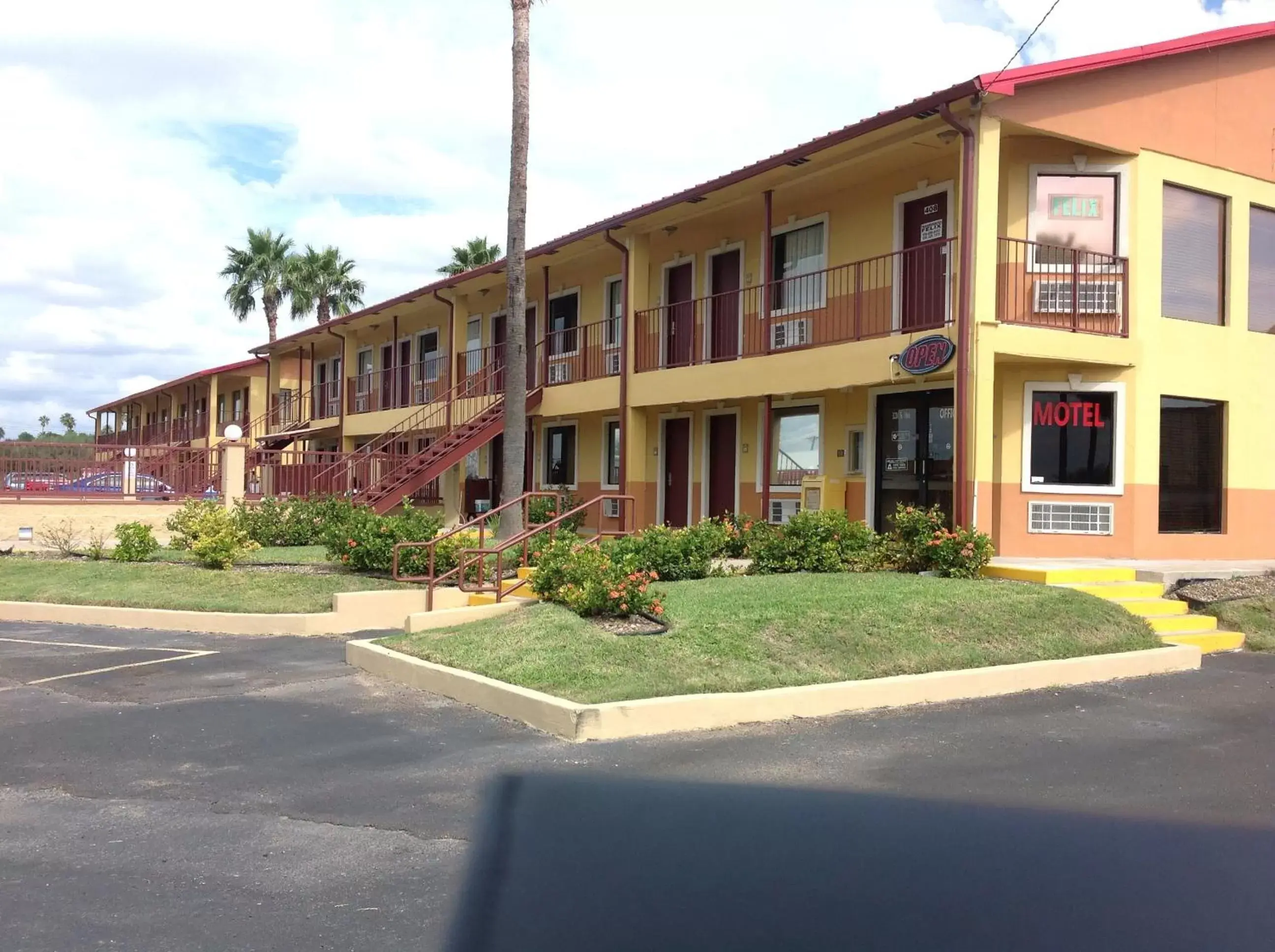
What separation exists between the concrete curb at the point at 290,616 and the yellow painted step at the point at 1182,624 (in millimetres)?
6652

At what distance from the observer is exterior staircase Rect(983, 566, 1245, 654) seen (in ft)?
35.7

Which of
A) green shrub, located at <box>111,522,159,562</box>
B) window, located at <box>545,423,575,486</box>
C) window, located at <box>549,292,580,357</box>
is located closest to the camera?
green shrub, located at <box>111,522,159,562</box>

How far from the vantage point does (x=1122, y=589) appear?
1158 cm

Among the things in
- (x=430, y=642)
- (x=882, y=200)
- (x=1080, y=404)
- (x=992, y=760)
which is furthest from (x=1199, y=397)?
(x=430, y=642)

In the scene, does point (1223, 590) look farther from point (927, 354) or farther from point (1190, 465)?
point (927, 354)

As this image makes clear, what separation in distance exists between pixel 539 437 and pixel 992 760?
18.0 m

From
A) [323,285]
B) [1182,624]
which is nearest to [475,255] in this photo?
[323,285]

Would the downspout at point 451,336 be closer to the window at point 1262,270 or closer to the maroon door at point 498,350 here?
the maroon door at point 498,350

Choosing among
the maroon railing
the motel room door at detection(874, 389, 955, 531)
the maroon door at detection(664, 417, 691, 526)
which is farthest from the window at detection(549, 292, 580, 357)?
the motel room door at detection(874, 389, 955, 531)

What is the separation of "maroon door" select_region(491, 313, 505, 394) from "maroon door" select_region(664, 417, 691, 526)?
346 cm

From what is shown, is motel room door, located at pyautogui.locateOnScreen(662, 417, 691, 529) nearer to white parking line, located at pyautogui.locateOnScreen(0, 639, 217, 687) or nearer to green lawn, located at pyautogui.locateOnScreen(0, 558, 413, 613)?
green lawn, located at pyautogui.locateOnScreen(0, 558, 413, 613)

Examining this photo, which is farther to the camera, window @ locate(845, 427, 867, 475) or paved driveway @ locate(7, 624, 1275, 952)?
window @ locate(845, 427, 867, 475)

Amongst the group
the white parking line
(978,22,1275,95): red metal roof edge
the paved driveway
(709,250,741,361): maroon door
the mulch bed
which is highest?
(978,22,1275,95): red metal roof edge

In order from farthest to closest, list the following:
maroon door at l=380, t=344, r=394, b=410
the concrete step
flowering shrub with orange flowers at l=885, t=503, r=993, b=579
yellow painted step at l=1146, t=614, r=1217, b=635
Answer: maroon door at l=380, t=344, r=394, b=410
flowering shrub with orange flowers at l=885, t=503, r=993, b=579
the concrete step
yellow painted step at l=1146, t=614, r=1217, b=635
